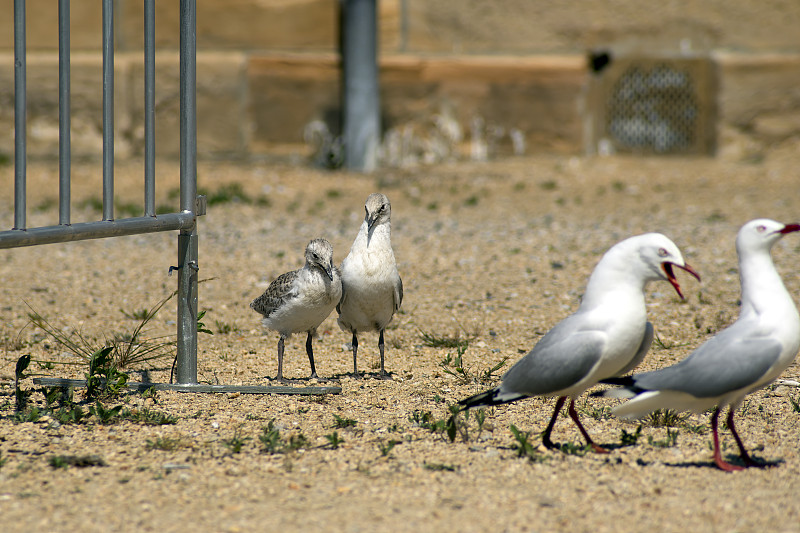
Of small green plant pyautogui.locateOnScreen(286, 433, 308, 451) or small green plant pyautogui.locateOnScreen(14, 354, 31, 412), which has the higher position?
small green plant pyautogui.locateOnScreen(14, 354, 31, 412)

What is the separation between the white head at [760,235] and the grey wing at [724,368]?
Result: 13.4 inches

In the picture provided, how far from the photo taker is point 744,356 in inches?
137

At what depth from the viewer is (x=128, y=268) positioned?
7.87 m

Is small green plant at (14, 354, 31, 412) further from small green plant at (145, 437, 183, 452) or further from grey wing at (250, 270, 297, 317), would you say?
grey wing at (250, 270, 297, 317)

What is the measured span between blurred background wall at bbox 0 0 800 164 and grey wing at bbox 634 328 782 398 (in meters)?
9.66

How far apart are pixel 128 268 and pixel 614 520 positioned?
5.58 m

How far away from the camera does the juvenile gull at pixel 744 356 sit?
3.48 m

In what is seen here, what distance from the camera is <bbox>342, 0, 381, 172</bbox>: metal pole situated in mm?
12156

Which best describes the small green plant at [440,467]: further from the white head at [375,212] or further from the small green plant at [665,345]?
the small green plant at [665,345]

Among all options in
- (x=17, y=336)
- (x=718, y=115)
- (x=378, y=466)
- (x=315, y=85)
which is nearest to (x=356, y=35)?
(x=315, y=85)

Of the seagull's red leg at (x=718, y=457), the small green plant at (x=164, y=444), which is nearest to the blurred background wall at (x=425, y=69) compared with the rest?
the small green plant at (x=164, y=444)

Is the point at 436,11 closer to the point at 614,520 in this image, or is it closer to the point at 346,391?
the point at 346,391

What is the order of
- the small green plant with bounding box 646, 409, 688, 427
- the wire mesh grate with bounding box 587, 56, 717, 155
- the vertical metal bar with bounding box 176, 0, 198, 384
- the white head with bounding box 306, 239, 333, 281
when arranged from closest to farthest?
the small green plant with bounding box 646, 409, 688, 427, the vertical metal bar with bounding box 176, 0, 198, 384, the white head with bounding box 306, 239, 333, 281, the wire mesh grate with bounding box 587, 56, 717, 155

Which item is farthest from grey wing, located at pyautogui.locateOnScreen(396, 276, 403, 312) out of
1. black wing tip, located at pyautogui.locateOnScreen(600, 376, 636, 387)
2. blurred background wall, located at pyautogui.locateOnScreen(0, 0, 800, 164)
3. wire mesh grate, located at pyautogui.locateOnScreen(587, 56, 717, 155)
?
wire mesh grate, located at pyautogui.locateOnScreen(587, 56, 717, 155)
